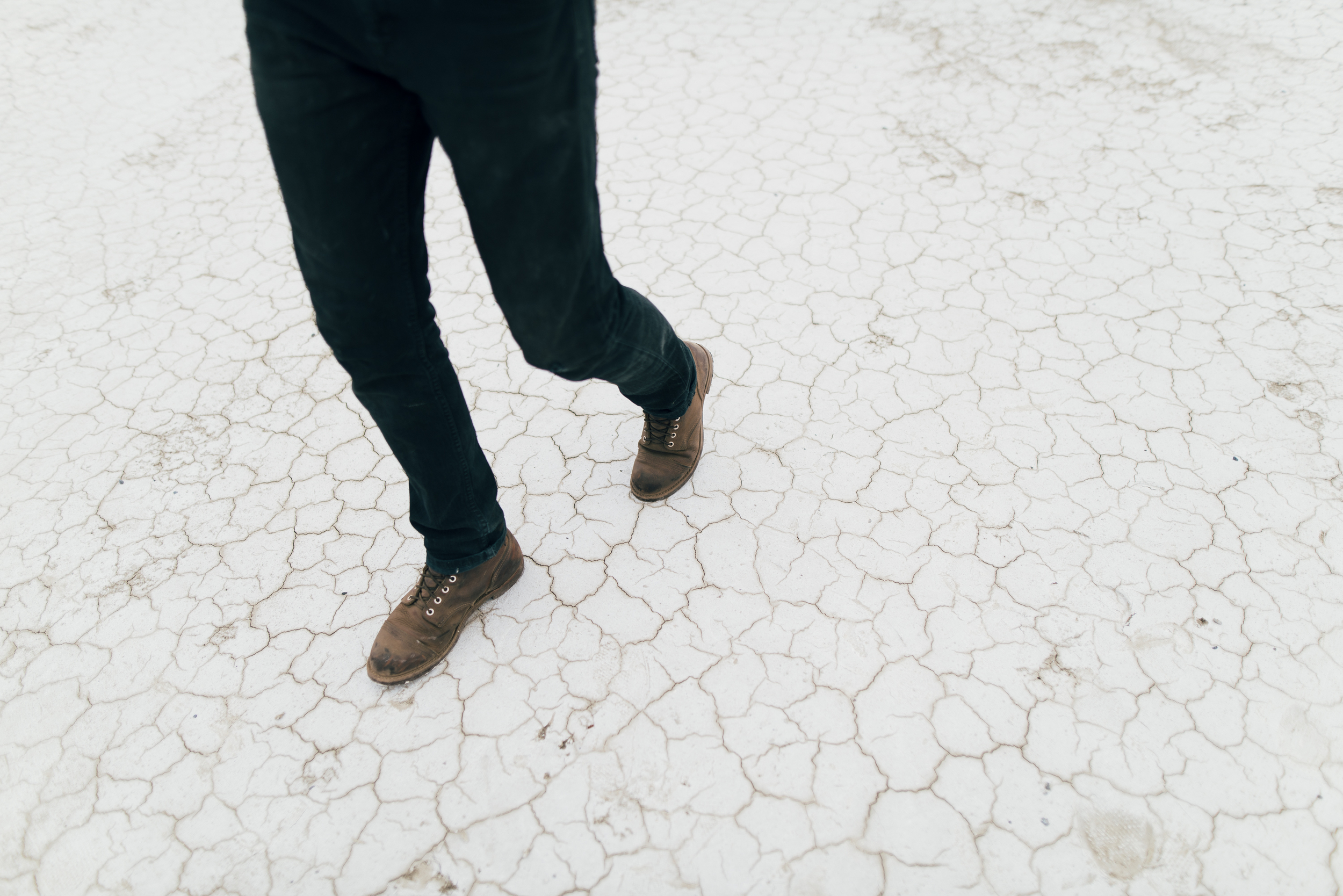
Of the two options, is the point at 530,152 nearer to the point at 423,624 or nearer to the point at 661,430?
the point at 661,430

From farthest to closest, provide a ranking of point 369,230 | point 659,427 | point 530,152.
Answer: point 659,427, point 369,230, point 530,152

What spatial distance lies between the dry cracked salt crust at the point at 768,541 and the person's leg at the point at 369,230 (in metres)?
0.52

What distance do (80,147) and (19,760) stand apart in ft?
9.32

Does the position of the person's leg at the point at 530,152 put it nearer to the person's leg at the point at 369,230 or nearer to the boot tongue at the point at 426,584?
the person's leg at the point at 369,230

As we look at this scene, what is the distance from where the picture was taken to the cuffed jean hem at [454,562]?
150 cm

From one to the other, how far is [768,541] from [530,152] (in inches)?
41.0

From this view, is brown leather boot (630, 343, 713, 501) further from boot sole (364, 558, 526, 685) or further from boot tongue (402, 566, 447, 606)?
boot tongue (402, 566, 447, 606)

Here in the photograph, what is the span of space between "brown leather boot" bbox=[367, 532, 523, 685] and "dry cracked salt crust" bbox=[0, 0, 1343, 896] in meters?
0.06

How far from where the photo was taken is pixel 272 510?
6.19 feet

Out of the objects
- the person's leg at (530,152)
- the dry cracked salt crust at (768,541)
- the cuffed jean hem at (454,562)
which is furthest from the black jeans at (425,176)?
the dry cracked salt crust at (768,541)

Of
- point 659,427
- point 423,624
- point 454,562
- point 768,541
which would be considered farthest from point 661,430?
point 423,624

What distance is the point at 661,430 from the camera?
1.73m

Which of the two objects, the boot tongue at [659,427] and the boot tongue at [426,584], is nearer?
the boot tongue at [426,584]

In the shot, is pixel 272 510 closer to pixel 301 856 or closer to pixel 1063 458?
pixel 301 856
